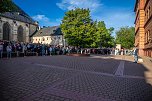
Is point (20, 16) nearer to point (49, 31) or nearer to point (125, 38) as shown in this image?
point (49, 31)

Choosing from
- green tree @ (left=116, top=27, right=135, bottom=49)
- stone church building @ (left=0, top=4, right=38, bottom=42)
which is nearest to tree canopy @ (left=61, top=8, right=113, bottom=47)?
stone church building @ (left=0, top=4, right=38, bottom=42)

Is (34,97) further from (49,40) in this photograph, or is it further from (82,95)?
(49,40)

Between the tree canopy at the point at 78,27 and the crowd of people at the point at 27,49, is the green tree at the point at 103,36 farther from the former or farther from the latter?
the tree canopy at the point at 78,27

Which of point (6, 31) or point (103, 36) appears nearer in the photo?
point (6, 31)

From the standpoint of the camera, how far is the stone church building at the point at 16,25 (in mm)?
54478

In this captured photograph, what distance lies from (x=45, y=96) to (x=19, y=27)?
58422mm

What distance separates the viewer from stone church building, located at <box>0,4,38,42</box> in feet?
179

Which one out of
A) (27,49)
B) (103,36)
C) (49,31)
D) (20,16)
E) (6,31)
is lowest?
(27,49)

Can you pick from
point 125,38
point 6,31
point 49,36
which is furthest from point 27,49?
point 125,38

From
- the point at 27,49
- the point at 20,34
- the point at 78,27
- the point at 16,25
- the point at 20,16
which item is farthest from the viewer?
the point at 20,34

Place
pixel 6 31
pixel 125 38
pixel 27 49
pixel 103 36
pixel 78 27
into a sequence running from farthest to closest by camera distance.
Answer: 1. pixel 125 38
2. pixel 103 36
3. pixel 6 31
4. pixel 78 27
5. pixel 27 49

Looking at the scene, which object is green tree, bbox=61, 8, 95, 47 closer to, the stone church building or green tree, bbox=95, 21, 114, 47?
the stone church building

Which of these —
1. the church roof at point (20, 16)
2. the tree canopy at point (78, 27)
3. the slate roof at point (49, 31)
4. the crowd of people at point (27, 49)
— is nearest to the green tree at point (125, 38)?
the slate roof at point (49, 31)

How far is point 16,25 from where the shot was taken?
5884cm
